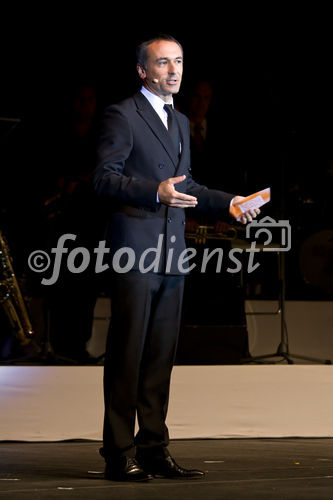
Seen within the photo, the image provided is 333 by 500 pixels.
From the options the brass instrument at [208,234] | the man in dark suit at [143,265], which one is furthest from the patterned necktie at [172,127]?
the brass instrument at [208,234]

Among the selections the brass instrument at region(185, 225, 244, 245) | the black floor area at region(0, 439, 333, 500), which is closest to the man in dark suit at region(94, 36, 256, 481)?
the black floor area at region(0, 439, 333, 500)

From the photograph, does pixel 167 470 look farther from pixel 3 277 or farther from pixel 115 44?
pixel 115 44

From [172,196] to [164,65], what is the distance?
0.45 m

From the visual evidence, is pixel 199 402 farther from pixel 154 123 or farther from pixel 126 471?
pixel 154 123

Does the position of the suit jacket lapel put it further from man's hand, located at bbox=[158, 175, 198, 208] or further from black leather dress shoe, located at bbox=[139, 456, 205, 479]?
black leather dress shoe, located at bbox=[139, 456, 205, 479]

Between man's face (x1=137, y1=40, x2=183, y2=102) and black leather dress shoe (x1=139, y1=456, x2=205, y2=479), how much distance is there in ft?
3.85

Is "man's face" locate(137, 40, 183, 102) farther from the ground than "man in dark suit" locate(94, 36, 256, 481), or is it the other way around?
"man's face" locate(137, 40, 183, 102)

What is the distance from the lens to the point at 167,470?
2.56 metres

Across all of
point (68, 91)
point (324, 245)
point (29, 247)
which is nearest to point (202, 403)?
point (29, 247)

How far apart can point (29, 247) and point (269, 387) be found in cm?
219

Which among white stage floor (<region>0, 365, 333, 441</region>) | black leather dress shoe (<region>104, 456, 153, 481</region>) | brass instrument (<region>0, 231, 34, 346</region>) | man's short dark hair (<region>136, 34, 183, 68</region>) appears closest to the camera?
black leather dress shoe (<region>104, 456, 153, 481</region>)

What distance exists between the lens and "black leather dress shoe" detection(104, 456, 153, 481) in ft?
8.07

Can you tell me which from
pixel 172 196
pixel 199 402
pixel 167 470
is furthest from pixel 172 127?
pixel 199 402

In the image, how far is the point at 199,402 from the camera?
3805 millimetres
